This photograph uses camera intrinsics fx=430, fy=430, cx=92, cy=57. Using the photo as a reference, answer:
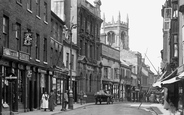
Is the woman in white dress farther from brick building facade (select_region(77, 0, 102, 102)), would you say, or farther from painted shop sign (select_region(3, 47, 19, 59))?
brick building facade (select_region(77, 0, 102, 102))

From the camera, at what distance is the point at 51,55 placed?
40.7m

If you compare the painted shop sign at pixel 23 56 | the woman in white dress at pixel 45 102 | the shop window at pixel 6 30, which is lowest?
the woman in white dress at pixel 45 102

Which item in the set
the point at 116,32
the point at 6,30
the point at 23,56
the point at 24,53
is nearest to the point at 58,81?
the point at 24,53

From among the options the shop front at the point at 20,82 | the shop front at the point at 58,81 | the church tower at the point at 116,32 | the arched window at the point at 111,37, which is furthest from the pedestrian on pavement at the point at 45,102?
the arched window at the point at 111,37

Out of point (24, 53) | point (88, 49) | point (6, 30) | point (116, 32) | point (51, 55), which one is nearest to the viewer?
point (6, 30)

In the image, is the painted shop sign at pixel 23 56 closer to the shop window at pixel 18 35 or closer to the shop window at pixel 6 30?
the shop window at pixel 18 35

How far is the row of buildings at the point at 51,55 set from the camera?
87.3ft

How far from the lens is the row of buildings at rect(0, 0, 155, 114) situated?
26609 mm

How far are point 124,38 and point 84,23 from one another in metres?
91.5

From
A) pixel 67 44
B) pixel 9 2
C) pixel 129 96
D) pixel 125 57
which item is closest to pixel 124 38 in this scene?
pixel 125 57

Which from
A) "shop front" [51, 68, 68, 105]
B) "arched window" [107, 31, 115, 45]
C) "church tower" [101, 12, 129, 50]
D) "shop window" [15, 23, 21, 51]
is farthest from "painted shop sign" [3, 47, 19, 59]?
"arched window" [107, 31, 115, 45]

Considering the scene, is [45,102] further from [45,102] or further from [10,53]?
[10,53]

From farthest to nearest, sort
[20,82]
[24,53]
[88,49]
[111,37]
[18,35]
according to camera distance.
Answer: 1. [111,37]
2. [88,49]
3. [20,82]
4. [18,35]
5. [24,53]

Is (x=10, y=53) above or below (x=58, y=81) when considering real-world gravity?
above
